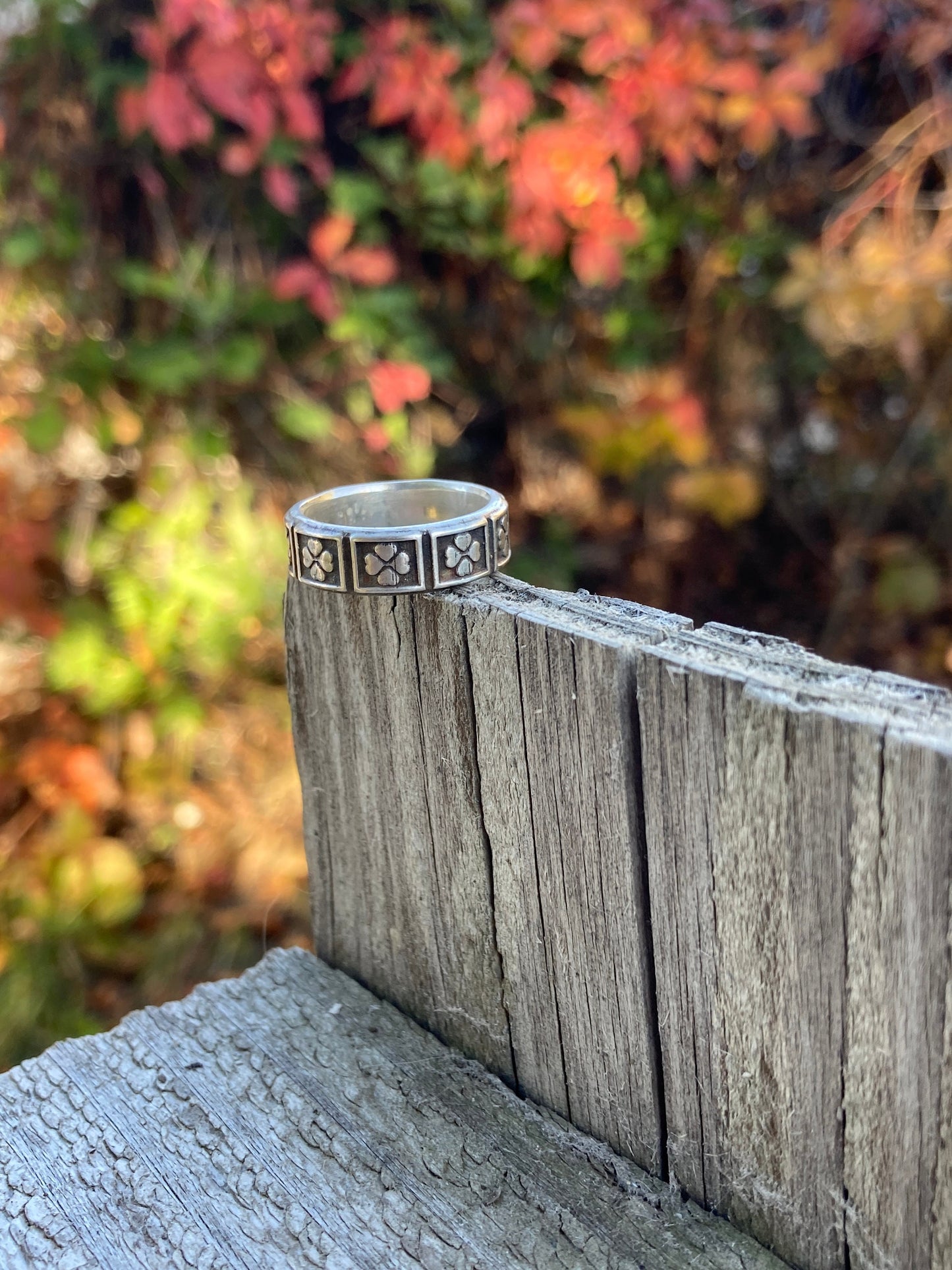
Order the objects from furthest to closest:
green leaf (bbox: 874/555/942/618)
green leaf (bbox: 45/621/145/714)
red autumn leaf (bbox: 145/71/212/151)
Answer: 1. green leaf (bbox: 874/555/942/618)
2. green leaf (bbox: 45/621/145/714)
3. red autumn leaf (bbox: 145/71/212/151)

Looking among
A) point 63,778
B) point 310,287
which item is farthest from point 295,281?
point 63,778

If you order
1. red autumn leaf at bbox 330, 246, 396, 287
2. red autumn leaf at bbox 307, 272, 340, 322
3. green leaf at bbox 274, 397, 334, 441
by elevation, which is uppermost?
red autumn leaf at bbox 330, 246, 396, 287

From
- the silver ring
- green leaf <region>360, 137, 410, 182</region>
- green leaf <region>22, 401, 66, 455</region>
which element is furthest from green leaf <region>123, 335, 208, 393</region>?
the silver ring

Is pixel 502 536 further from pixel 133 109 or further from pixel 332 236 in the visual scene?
pixel 133 109

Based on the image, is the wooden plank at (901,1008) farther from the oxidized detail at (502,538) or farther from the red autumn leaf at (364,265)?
the red autumn leaf at (364,265)

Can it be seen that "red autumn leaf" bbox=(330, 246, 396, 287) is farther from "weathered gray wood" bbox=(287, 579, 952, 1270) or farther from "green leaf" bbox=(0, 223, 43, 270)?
"weathered gray wood" bbox=(287, 579, 952, 1270)

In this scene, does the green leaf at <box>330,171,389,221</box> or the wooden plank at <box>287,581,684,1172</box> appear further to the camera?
the green leaf at <box>330,171,389,221</box>
